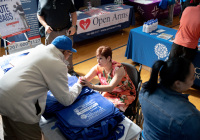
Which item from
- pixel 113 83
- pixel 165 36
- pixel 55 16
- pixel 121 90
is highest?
pixel 55 16

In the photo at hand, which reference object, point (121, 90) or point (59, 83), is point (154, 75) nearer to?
point (59, 83)

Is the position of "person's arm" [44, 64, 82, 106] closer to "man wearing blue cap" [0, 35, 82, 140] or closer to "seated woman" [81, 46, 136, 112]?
"man wearing blue cap" [0, 35, 82, 140]

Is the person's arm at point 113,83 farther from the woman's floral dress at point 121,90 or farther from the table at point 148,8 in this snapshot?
the table at point 148,8

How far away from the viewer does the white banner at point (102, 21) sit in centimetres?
503

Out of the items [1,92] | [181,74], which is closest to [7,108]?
[1,92]

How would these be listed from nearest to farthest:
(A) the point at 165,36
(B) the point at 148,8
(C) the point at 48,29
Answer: (C) the point at 48,29 → (A) the point at 165,36 → (B) the point at 148,8

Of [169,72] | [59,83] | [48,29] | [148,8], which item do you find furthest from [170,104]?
[148,8]

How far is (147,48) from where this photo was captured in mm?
3965

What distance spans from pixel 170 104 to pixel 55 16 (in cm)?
261

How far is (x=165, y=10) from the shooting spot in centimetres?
705

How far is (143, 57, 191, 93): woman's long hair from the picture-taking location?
1.26 meters

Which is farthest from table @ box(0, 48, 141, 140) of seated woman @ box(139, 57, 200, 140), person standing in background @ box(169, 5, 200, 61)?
person standing in background @ box(169, 5, 200, 61)

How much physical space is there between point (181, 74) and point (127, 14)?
16.2 ft

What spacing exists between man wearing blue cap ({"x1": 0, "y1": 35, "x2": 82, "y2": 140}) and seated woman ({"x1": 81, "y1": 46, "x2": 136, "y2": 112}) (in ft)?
2.00
